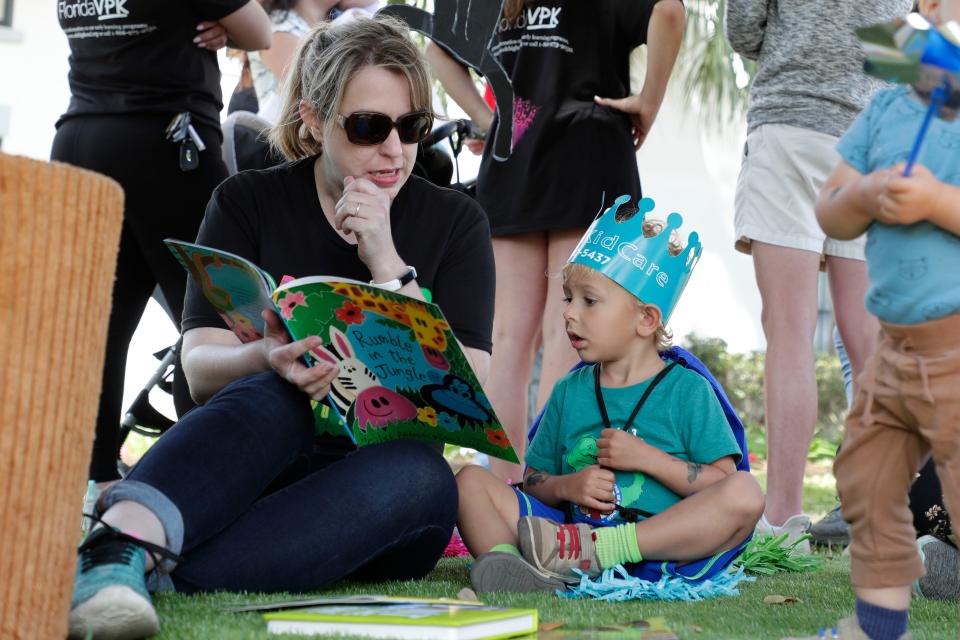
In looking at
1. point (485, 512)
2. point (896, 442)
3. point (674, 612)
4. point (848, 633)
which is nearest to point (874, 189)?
point (896, 442)

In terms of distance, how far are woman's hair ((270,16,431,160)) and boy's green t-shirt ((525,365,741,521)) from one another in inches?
27.5

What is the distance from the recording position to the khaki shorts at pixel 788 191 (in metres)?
3.18

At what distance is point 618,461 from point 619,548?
0.57ft

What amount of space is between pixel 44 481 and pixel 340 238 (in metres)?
1.17

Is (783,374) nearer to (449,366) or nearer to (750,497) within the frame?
(750,497)

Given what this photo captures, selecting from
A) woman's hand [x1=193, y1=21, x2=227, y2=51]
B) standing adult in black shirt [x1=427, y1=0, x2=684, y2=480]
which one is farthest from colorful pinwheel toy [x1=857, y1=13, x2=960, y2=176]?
woman's hand [x1=193, y1=21, x2=227, y2=51]

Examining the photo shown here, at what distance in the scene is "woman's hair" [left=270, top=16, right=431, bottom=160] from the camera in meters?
2.50

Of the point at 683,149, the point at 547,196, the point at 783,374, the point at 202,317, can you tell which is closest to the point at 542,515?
the point at 202,317

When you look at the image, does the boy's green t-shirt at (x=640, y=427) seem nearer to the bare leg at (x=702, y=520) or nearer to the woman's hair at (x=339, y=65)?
the bare leg at (x=702, y=520)

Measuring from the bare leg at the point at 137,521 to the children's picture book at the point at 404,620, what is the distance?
0.23 meters

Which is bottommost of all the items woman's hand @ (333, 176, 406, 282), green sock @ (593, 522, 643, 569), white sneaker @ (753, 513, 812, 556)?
Answer: white sneaker @ (753, 513, 812, 556)

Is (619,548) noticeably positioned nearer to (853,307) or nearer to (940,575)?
(940,575)

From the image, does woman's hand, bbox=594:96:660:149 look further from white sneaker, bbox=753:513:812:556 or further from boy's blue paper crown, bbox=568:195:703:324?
white sneaker, bbox=753:513:812:556

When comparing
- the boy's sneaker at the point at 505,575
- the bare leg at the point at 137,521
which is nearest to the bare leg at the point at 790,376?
the boy's sneaker at the point at 505,575
